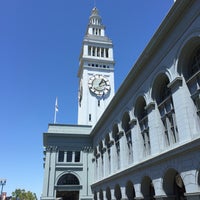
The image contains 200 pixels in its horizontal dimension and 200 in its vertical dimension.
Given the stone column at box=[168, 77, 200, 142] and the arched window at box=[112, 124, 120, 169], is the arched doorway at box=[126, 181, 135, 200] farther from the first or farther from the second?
the stone column at box=[168, 77, 200, 142]

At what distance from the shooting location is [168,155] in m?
16.3

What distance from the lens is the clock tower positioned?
5250 centimetres

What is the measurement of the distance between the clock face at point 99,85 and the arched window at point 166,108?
34.8 metres

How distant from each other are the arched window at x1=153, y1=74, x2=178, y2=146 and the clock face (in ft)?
114

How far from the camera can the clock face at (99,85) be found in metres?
54.0

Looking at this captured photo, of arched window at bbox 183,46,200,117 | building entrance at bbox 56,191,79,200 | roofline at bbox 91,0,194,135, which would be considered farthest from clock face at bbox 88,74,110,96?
arched window at bbox 183,46,200,117

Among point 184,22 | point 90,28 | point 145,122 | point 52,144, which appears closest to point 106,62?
point 90,28

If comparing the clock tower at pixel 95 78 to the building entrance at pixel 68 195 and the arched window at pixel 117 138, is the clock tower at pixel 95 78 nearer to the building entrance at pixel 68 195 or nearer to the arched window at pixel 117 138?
the building entrance at pixel 68 195

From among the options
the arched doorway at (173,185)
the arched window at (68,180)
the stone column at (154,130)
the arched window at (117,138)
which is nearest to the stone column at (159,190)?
the arched doorway at (173,185)

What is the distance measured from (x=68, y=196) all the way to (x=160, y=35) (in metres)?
37.6

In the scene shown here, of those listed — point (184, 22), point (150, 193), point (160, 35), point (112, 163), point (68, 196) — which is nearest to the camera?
point (184, 22)

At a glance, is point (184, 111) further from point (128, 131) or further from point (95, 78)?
point (95, 78)

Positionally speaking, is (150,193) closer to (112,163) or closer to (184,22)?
(112,163)

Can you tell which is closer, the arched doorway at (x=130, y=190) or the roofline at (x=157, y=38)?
the roofline at (x=157, y=38)
